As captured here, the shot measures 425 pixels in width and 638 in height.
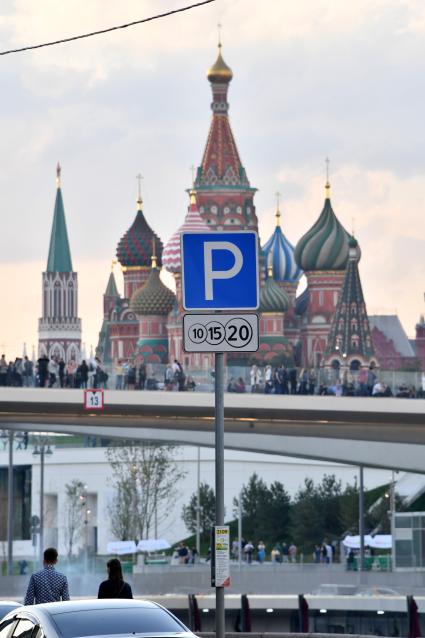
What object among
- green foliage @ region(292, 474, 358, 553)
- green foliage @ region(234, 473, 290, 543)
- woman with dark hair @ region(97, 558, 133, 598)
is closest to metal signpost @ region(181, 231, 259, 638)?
woman with dark hair @ region(97, 558, 133, 598)

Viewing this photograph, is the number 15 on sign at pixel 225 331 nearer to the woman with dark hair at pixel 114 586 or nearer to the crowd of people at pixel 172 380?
the woman with dark hair at pixel 114 586

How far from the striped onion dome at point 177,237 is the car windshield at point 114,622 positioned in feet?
462

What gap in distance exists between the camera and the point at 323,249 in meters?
166

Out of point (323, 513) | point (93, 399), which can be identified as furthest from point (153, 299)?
point (93, 399)

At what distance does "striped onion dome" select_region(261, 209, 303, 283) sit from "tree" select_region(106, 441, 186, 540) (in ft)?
227

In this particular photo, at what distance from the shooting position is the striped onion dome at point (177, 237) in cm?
15438

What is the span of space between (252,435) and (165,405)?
5523mm

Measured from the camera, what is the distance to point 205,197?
15888 cm

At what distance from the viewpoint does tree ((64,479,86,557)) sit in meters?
107

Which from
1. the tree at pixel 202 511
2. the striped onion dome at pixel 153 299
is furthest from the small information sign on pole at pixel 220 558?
the striped onion dome at pixel 153 299

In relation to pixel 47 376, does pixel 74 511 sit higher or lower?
higher

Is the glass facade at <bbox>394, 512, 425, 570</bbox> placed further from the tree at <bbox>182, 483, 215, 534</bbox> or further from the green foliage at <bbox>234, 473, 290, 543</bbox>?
the tree at <bbox>182, 483, 215, 534</bbox>

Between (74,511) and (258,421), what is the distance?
68.5 meters

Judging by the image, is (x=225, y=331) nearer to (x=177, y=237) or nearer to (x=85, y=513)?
(x=85, y=513)
